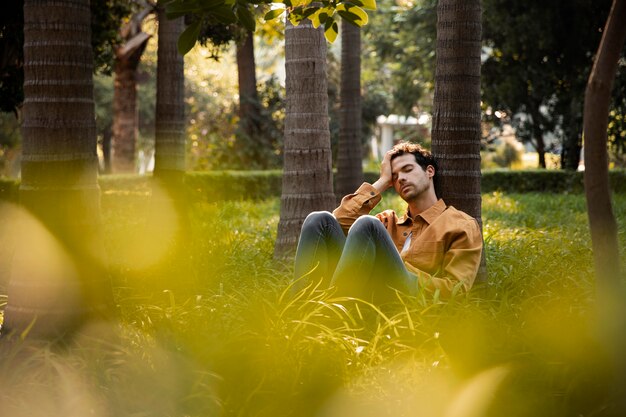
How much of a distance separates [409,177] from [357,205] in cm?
45

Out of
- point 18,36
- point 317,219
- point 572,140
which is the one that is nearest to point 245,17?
point 317,219

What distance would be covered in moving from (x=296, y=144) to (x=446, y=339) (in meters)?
3.85

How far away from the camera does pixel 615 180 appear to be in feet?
71.7

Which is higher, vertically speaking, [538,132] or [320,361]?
[538,132]

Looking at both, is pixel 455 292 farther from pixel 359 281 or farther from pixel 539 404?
pixel 539 404

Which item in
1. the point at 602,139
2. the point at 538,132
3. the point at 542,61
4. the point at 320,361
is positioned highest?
the point at 542,61

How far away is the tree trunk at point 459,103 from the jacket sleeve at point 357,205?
1.84ft

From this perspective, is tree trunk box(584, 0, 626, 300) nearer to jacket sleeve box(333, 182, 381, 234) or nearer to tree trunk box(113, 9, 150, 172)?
jacket sleeve box(333, 182, 381, 234)

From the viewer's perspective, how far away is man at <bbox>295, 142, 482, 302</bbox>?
545 cm

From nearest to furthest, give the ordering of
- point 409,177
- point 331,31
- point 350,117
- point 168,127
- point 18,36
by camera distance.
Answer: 1. point 331,31
2. point 409,177
3. point 168,127
4. point 18,36
5. point 350,117

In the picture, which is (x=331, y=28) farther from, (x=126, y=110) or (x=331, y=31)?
(x=126, y=110)

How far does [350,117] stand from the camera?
1523 cm

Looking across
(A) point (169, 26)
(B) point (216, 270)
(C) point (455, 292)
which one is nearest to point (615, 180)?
(A) point (169, 26)

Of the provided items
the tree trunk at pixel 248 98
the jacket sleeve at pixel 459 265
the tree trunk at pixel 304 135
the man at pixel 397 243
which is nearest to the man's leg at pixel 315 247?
the man at pixel 397 243
